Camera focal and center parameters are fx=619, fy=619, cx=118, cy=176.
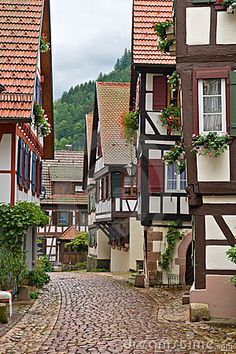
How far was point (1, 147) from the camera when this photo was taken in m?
16.4

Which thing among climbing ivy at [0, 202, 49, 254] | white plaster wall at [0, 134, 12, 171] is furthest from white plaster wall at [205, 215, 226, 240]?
white plaster wall at [0, 134, 12, 171]

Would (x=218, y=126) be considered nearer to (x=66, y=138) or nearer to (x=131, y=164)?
(x=131, y=164)

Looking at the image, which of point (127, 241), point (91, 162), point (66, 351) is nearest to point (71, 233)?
point (91, 162)

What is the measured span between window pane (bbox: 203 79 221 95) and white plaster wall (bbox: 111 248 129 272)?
1944 centimetres

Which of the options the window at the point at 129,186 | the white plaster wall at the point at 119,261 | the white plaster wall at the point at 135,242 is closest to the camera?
the white plaster wall at the point at 135,242

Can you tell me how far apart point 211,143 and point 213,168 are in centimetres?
66

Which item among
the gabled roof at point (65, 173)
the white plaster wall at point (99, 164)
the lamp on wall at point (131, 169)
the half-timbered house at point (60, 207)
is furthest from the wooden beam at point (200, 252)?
the gabled roof at point (65, 173)

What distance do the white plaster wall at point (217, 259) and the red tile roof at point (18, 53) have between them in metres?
5.84

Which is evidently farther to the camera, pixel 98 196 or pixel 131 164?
pixel 98 196

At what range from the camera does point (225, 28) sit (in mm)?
13094

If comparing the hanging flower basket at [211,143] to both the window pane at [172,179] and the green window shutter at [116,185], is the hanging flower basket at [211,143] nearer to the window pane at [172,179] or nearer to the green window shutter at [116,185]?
the window pane at [172,179]

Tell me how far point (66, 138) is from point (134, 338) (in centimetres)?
8641

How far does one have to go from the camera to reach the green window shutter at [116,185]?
99.0 feet

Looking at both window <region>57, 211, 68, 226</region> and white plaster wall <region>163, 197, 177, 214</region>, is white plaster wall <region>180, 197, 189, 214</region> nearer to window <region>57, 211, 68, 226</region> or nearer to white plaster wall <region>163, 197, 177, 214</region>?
white plaster wall <region>163, 197, 177, 214</region>
